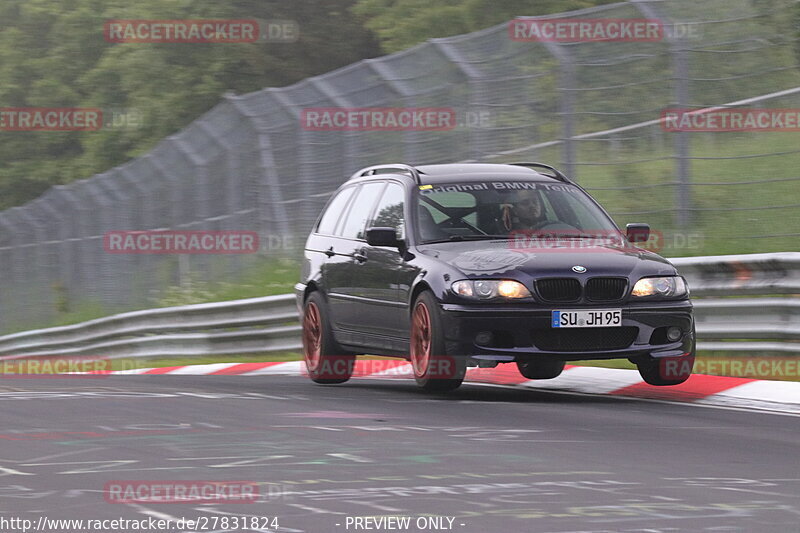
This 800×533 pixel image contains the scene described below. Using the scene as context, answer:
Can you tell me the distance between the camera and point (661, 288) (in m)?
11.1

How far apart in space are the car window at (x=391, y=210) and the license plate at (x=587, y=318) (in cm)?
175

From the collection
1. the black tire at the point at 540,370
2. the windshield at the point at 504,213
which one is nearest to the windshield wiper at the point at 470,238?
the windshield at the point at 504,213

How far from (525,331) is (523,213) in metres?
1.52

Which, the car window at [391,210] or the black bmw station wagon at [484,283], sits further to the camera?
the car window at [391,210]

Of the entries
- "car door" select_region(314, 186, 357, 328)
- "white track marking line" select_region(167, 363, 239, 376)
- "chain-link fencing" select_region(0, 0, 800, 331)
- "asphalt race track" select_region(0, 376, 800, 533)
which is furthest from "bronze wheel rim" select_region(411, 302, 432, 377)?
"white track marking line" select_region(167, 363, 239, 376)

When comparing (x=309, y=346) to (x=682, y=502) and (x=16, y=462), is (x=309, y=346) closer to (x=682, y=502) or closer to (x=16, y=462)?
(x=16, y=462)

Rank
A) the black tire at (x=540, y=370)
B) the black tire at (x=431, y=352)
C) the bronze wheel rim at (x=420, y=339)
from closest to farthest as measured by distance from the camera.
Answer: the black tire at (x=431, y=352), the bronze wheel rim at (x=420, y=339), the black tire at (x=540, y=370)

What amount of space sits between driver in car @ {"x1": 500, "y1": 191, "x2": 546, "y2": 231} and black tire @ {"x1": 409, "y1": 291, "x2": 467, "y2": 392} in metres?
1.02

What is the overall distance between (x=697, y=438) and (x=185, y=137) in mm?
14718

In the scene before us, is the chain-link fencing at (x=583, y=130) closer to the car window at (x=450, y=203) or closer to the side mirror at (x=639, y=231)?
the side mirror at (x=639, y=231)

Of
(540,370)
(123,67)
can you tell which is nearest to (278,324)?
(540,370)

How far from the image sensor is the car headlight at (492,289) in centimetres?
1080

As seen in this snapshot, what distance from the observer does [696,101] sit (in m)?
15.0

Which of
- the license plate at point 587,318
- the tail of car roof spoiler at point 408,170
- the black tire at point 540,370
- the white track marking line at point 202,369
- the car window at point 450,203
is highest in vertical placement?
the tail of car roof spoiler at point 408,170
